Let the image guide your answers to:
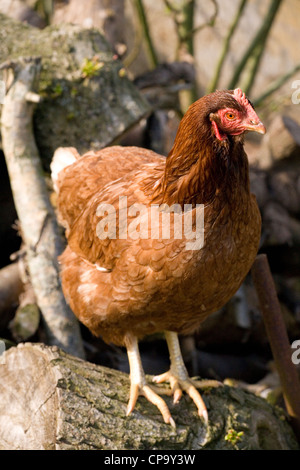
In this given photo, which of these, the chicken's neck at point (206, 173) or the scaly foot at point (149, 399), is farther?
the scaly foot at point (149, 399)

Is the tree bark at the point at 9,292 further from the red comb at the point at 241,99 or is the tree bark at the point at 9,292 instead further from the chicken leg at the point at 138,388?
the red comb at the point at 241,99

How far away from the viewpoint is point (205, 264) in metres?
2.45

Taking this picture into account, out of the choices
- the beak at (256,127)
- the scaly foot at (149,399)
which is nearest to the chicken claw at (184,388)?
the scaly foot at (149,399)

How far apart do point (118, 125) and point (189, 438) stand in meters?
2.57

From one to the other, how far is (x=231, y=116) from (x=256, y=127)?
0.12 meters

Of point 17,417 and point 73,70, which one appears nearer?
point 17,417

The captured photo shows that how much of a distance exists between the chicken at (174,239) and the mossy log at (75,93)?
1.38 metres

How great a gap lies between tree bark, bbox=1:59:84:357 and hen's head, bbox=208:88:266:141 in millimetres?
2064

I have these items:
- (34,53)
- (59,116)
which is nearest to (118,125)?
(59,116)

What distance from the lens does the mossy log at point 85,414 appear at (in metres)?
2.39

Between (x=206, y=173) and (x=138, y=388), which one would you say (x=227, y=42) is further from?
(x=138, y=388)

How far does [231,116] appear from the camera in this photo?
2289mm

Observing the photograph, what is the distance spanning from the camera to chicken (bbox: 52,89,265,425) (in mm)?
2369
